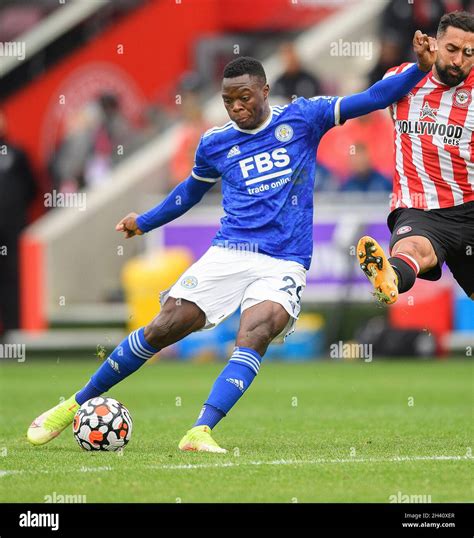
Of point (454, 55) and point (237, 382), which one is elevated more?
point (454, 55)

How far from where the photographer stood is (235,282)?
815cm

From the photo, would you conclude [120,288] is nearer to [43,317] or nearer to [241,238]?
[43,317]

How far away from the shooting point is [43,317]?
60.3 ft

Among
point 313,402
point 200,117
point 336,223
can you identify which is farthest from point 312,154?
point 200,117

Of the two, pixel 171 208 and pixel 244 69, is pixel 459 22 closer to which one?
pixel 244 69

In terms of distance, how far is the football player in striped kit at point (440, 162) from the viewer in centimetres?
823

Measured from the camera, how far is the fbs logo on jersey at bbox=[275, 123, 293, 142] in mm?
8211

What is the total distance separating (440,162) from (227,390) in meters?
2.13

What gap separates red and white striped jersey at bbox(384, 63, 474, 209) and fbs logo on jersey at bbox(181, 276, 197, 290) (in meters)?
1.58

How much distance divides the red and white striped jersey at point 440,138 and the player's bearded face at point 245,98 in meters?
0.92

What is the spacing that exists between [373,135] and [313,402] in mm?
6716

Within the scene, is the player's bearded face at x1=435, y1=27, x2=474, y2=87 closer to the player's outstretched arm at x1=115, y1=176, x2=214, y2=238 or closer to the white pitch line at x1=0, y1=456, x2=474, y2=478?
the player's outstretched arm at x1=115, y1=176, x2=214, y2=238

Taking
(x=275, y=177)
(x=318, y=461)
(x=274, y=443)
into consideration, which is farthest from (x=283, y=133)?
(x=318, y=461)

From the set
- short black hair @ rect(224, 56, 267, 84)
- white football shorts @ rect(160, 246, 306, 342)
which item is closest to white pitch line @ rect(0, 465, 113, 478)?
white football shorts @ rect(160, 246, 306, 342)
